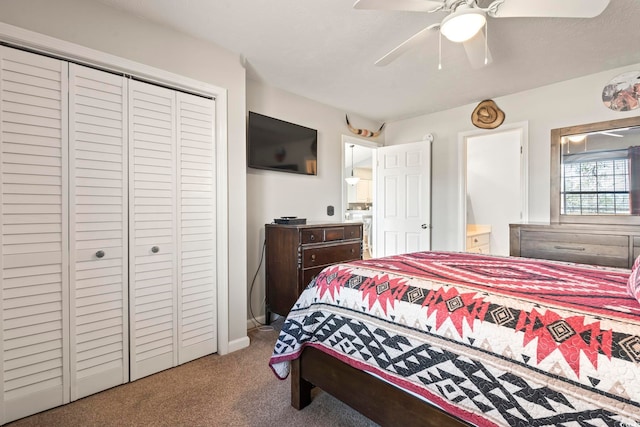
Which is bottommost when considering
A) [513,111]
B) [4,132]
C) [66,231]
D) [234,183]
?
[66,231]

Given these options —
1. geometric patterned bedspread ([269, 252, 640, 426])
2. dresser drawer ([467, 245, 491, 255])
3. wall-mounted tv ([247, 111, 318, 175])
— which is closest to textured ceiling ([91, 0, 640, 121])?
wall-mounted tv ([247, 111, 318, 175])

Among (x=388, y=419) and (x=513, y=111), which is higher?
(x=513, y=111)

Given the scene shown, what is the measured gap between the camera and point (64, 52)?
166cm

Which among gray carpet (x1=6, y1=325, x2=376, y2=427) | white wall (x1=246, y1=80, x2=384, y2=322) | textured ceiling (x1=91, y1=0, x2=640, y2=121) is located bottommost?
gray carpet (x1=6, y1=325, x2=376, y2=427)

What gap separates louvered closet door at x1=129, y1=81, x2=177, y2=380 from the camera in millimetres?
1926

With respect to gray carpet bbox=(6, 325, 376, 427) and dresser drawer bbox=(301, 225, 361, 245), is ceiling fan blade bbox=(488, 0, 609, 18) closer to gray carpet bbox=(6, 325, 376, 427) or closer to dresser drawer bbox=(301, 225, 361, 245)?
dresser drawer bbox=(301, 225, 361, 245)

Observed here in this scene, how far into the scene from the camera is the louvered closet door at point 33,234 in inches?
60.4

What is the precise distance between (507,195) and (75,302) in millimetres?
5208

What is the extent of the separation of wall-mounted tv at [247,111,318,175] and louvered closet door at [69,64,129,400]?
112cm

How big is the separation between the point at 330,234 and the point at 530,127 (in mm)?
2383

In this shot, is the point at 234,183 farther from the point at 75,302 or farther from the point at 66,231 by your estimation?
the point at 75,302

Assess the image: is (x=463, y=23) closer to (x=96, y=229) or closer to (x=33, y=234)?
(x=96, y=229)

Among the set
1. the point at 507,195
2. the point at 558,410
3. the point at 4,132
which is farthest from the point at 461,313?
the point at 507,195

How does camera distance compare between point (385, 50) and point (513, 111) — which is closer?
point (385, 50)
